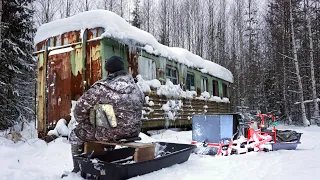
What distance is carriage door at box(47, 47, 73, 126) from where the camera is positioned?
682cm

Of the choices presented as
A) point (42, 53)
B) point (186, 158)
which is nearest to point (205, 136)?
point (186, 158)

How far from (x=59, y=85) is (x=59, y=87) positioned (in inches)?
2.2

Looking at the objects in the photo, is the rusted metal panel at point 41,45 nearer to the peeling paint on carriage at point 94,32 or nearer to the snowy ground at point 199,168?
the peeling paint on carriage at point 94,32

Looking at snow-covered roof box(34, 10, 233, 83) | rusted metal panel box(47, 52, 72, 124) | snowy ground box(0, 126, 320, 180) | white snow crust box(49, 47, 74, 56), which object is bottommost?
snowy ground box(0, 126, 320, 180)

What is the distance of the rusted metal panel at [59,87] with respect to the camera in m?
6.82

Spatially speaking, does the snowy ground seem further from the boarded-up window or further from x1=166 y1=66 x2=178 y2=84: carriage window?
x1=166 y1=66 x2=178 y2=84: carriage window

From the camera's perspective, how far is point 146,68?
25.6ft

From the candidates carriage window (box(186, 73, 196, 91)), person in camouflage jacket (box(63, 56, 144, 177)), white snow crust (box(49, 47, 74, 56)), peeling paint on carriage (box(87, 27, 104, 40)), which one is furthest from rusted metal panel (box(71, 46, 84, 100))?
carriage window (box(186, 73, 196, 91))

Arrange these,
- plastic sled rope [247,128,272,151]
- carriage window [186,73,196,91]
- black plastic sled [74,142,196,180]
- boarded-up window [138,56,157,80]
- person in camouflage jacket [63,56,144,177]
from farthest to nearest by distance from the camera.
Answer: carriage window [186,73,196,91]
boarded-up window [138,56,157,80]
plastic sled rope [247,128,272,151]
person in camouflage jacket [63,56,144,177]
black plastic sled [74,142,196,180]

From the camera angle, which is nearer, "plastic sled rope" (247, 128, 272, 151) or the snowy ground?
the snowy ground

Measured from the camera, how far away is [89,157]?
323 cm

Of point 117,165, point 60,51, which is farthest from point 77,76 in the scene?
point 117,165

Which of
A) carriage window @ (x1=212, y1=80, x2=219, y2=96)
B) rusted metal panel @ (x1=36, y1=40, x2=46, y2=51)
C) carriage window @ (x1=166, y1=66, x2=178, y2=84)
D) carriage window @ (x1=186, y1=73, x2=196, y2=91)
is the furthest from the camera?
carriage window @ (x1=212, y1=80, x2=219, y2=96)

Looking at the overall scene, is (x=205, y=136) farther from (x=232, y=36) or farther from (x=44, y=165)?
(x=232, y=36)
